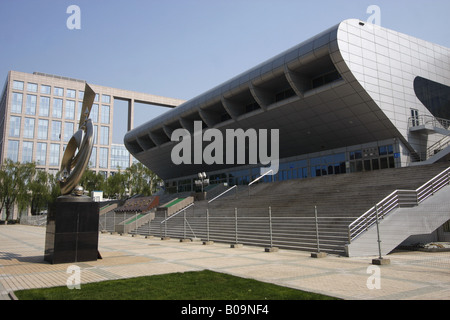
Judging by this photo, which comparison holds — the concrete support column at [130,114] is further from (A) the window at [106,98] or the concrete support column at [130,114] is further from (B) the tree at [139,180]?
(B) the tree at [139,180]

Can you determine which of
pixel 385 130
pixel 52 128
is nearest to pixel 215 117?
pixel 385 130

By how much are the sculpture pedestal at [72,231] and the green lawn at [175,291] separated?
16.0 ft

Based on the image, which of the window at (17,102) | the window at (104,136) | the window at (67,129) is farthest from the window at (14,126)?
the window at (104,136)

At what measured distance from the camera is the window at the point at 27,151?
271ft

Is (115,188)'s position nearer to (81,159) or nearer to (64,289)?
(81,159)

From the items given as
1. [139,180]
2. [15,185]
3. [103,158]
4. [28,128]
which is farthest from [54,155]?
[139,180]

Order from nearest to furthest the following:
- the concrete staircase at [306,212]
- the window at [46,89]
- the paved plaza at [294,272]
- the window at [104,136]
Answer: the paved plaza at [294,272], the concrete staircase at [306,212], the window at [46,89], the window at [104,136]

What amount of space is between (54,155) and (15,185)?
29.2 metres

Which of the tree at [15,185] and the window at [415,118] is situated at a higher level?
the window at [415,118]

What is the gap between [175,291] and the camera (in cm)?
712

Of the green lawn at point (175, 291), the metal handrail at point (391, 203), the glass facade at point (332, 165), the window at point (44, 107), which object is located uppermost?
the window at point (44, 107)

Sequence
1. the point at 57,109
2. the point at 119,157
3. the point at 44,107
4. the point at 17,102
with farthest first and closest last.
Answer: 1. the point at 119,157
2. the point at 57,109
3. the point at 44,107
4. the point at 17,102

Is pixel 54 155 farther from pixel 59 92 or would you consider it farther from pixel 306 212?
pixel 306 212
